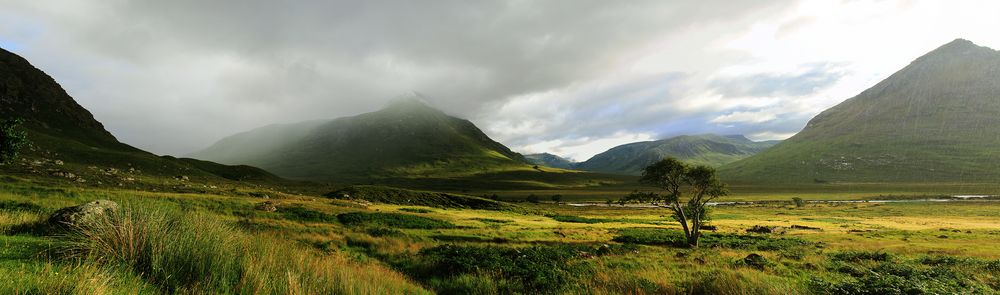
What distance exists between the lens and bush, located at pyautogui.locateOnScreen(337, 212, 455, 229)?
3678 centimetres

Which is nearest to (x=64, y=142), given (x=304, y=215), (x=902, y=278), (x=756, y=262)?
(x=304, y=215)

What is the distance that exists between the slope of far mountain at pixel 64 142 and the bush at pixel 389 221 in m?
30.0

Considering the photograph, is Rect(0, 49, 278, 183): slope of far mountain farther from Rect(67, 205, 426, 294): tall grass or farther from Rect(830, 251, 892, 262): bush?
Rect(830, 251, 892, 262): bush

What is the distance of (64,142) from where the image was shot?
69.9 metres

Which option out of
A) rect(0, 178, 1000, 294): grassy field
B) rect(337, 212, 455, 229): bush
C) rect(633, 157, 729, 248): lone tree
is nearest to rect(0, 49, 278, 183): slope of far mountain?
rect(337, 212, 455, 229): bush

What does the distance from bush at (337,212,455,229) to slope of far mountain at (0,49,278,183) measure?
29963 mm

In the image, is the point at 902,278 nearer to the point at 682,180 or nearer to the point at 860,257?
the point at 860,257

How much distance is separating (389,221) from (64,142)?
75.1 metres

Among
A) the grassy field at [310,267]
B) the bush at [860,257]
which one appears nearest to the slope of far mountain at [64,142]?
the grassy field at [310,267]

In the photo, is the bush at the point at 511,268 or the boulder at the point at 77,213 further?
the bush at the point at 511,268

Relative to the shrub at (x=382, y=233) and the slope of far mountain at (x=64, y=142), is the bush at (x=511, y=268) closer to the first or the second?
the shrub at (x=382, y=233)

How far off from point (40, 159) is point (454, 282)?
72.3 m

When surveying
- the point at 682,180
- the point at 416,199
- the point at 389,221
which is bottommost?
the point at 416,199

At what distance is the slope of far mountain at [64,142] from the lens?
50.0 meters
